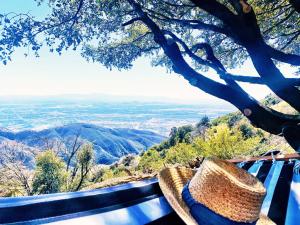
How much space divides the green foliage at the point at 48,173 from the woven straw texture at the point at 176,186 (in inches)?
1287

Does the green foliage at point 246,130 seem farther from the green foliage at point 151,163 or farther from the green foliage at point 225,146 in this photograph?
Result: the green foliage at point 225,146

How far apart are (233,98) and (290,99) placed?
32.6 inches

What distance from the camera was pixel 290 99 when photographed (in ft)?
16.9

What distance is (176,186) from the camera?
8.54 feet

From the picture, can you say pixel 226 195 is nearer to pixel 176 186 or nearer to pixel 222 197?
pixel 222 197

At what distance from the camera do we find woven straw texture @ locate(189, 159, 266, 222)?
2.25 m

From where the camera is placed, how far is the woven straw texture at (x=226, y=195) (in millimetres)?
2254

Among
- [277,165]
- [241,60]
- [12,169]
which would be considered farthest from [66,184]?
[277,165]

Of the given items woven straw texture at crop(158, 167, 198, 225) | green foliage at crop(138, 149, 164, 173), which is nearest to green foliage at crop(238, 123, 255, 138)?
green foliage at crop(138, 149, 164, 173)

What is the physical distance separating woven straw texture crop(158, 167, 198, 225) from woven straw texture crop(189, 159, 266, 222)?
0.40ft

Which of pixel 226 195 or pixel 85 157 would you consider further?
pixel 85 157

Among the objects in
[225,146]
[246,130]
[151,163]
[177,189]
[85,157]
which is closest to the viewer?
[177,189]

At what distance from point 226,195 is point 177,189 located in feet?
1.30

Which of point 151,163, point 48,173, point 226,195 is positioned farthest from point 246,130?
point 226,195
